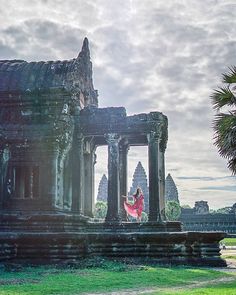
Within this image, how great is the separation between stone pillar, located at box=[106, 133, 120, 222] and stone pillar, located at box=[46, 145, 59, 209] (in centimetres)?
197

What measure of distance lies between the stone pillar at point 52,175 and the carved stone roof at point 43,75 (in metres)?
2.51

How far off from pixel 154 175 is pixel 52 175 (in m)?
3.76

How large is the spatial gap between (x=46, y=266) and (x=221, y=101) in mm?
7217

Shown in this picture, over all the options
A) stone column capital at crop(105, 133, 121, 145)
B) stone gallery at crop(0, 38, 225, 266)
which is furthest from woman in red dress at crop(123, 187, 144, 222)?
stone column capital at crop(105, 133, 121, 145)

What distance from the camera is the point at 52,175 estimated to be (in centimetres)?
1750

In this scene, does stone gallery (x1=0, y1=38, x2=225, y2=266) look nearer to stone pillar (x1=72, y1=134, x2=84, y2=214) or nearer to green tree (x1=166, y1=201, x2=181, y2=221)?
stone pillar (x1=72, y1=134, x2=84, y2=214)

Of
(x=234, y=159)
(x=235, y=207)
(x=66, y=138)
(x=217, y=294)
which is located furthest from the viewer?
(x=235, y=207)

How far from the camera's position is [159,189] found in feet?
57.9

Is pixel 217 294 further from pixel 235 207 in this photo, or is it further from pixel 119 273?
pixel 235 207

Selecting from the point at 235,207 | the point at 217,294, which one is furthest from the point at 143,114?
the point at 235,207

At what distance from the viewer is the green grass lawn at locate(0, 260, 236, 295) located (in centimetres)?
961

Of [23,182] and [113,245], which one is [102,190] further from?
[113,245]

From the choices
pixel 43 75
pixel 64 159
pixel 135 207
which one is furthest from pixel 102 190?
pixel 64 159

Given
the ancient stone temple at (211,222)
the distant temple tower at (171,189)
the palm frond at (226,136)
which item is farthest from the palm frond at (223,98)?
the distant temple tower at (171,189)
